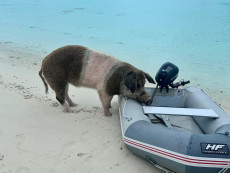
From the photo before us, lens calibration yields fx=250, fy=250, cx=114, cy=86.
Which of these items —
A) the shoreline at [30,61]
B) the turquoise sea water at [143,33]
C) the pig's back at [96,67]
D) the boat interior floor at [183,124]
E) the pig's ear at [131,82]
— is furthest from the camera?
the turquoise sea water at [143,33]

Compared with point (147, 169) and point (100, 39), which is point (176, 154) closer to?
point (147, 169)

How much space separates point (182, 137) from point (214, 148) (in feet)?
1.37

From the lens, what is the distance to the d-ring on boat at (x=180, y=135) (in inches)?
126

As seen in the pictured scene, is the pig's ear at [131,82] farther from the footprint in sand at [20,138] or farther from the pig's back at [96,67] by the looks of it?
the footprint in sand at [20,138]

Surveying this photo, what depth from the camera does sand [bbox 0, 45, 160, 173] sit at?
372cm

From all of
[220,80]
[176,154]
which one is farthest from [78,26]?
[176,154]

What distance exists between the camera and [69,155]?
3908mm

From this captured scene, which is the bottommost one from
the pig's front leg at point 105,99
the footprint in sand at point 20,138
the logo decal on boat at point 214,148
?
the footprint in sand at point 20,138

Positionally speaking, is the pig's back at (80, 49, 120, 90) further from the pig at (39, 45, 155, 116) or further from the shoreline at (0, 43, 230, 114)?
the shoreline at (0, 43, 230, 114)

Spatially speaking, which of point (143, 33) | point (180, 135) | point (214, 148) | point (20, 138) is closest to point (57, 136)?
point (20, 138)

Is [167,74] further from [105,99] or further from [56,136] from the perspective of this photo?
[56,136]

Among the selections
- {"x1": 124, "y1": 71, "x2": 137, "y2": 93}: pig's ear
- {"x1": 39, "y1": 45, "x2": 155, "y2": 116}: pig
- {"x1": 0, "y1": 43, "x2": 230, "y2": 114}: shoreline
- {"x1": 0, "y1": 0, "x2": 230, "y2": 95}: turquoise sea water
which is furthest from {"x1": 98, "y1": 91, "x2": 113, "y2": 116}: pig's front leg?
{"x1": 0, "y1": 0, "x2": 230, "y2": 95}: turquoise sea water

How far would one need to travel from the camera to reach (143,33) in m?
13.6

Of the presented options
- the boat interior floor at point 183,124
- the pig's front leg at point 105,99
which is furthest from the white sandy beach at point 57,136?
the boat interior floor at point 183,124
